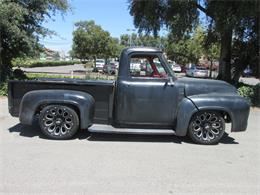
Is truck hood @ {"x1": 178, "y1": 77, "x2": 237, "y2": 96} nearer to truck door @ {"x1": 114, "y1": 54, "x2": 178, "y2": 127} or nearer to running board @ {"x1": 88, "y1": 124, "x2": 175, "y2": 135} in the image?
truck door @ {"x1": 114, "y1": 54, "x2": 178, "y2": 127}

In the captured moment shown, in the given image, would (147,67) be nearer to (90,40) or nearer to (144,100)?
(144,100)

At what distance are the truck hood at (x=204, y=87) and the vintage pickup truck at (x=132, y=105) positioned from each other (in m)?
0.02

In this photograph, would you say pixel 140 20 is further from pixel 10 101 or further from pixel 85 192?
pixel 85 192

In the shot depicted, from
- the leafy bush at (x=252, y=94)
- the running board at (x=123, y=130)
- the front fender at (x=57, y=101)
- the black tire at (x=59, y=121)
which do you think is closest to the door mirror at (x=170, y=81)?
the running board at (x=123, y=130)

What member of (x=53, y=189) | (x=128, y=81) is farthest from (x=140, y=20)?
(x=53, y=189)

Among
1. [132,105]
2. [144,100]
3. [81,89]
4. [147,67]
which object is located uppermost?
[147,67]

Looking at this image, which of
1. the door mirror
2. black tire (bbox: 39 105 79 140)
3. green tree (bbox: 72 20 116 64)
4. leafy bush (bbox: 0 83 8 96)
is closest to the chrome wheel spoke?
the door mirror

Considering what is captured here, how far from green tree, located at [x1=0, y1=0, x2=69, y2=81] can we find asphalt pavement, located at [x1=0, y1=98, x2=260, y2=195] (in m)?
6.71

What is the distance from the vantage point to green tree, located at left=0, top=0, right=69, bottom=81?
1316 cm

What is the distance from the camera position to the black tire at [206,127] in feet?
23.3

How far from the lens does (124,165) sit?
562 centimetres

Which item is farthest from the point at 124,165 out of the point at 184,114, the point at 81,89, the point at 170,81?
the point at 170,81

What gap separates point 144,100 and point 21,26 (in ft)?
30.8

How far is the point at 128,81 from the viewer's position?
23.2 feet
